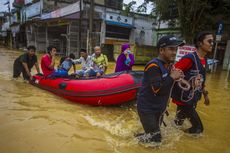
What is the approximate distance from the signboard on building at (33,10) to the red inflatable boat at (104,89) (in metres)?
20.0

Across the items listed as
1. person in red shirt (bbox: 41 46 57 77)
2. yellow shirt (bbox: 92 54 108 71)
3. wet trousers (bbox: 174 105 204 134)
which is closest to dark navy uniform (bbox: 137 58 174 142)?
wet trousers (bbox: 174 105 204 134)

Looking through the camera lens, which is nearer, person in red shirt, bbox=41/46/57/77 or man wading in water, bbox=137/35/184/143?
man wading in water, bbox=137/35/184/143

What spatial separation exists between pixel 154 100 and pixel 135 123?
1.69 metres

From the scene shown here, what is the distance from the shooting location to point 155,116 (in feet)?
9.55

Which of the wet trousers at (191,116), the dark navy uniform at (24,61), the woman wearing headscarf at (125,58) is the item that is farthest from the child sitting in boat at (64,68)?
the wet trousers at (191,116)

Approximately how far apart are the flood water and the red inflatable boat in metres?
0.23

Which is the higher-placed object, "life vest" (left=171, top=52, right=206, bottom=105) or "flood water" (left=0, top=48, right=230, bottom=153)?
"life vest" (left=171, top=52, right=206, bottom=105)

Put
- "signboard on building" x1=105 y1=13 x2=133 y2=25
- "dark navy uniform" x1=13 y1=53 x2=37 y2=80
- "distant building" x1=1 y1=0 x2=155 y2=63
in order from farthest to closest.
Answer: "signboard on building" x1=105 y1=13 x2=133 y2=25, "distant building" x1=1 y1=0 x2=155 y2=63, "dark navy uniform" x1=13 y1=53 x2=37 y2=80

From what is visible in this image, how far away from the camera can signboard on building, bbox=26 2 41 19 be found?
75.0 feet

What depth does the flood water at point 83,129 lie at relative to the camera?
3119 mm

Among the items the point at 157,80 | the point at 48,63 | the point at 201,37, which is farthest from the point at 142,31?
the point at 157,80

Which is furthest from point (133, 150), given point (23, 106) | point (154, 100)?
point (23, 106)

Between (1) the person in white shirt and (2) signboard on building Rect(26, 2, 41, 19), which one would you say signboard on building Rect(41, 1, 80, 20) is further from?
(1) the person in white shirt

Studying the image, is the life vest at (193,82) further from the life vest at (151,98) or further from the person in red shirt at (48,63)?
the person in red shirt at (48,63)
